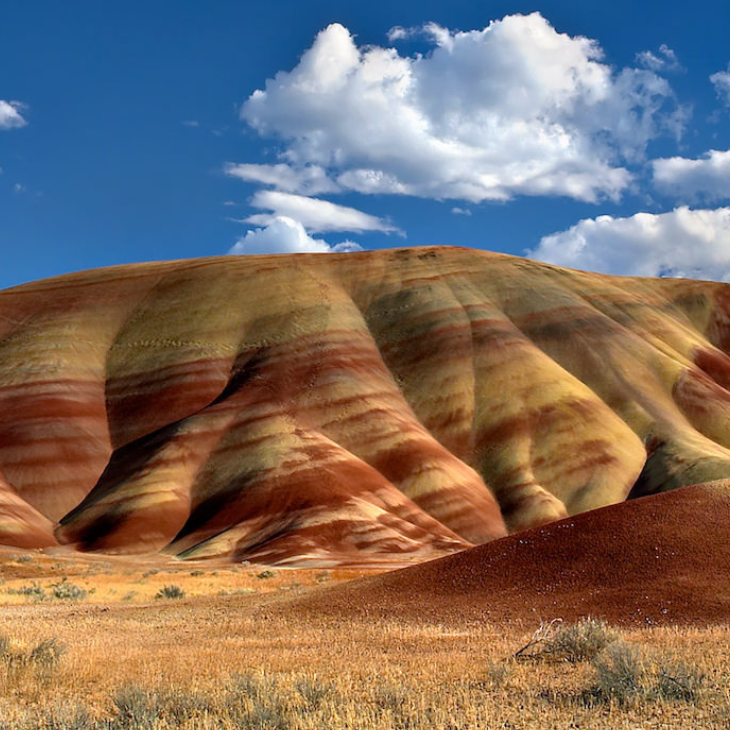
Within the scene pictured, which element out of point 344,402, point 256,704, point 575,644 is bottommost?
point 575,644

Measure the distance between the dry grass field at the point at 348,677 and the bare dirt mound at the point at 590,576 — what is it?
5.88ft

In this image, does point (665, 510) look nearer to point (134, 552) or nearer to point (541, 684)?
point (541, 684)

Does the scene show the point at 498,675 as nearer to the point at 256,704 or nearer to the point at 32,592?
the point at 256,704

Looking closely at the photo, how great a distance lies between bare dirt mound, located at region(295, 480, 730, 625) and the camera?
19.6m

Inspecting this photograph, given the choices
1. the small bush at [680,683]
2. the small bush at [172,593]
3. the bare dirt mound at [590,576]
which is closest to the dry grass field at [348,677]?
the small bush at [680,683]

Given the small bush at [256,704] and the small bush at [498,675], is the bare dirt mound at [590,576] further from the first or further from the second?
the small bush at [256,704]

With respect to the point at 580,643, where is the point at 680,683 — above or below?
above

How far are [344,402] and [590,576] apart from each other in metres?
62.1

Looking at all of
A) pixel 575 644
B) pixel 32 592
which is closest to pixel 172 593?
pixel 32 592

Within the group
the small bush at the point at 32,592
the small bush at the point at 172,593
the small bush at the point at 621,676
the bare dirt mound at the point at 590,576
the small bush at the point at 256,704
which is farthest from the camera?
the small bush at the point at 172,593

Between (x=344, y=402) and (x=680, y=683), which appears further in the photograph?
(x=344, y=402)

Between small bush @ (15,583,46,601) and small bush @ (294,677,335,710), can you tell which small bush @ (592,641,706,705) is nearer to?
small bush @ (294,677,335,710)

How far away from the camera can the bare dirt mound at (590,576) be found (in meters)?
19.6

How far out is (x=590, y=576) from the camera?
2202 cm
